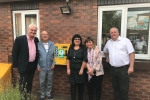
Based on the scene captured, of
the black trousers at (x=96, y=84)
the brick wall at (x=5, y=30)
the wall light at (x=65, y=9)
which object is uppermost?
the wall light at (x=65, y=9)

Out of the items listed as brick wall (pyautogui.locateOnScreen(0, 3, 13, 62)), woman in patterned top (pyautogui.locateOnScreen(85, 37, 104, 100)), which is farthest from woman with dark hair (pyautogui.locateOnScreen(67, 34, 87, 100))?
brick wall (pyautogui.locateOnScreen(0, 3, 13, 62))

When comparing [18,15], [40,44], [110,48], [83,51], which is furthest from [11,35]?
[110,48]

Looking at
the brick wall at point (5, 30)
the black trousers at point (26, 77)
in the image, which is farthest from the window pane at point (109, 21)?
the brick wall at point (5, 30)

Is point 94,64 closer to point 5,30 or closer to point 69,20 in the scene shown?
point 69,20

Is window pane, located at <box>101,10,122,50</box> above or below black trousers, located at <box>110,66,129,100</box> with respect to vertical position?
above

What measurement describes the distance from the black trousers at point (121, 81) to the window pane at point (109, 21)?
897 millimetres

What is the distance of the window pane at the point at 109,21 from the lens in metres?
4.06

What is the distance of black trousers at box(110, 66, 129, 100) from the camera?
11.8 ft

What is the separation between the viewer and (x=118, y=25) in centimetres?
Result: 407

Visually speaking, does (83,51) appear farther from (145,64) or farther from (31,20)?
(31,20)

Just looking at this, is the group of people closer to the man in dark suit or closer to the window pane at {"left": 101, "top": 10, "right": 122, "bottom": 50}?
the man in dark suit

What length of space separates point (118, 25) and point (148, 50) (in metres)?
0.88

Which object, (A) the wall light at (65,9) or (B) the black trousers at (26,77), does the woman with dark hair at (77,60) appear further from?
(B) the black trousers at (26,77)

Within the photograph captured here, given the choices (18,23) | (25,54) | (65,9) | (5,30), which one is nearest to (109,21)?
(65,9)
